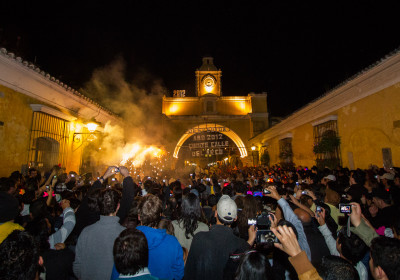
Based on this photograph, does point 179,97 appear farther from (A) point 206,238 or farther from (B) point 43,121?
(A) point 206,238

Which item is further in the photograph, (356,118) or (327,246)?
(356,118)

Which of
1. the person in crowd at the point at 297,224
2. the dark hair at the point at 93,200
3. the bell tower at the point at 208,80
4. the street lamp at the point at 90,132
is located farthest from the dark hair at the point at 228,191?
the bell tower at the point at 208,80

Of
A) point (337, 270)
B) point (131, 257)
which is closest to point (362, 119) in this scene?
point (337, 270)

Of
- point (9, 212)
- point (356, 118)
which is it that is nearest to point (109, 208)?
point (9, 212)

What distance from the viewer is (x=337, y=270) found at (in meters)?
1.67

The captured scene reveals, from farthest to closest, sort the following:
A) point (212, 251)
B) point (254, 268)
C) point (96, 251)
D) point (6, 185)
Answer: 1. point (6, 185)
2. point (96, 251)
3. point (212, 251)
4. point (254, 268)

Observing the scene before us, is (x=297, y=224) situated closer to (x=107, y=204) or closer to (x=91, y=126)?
A: (x=107, y=204)

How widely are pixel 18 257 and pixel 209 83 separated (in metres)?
28.1

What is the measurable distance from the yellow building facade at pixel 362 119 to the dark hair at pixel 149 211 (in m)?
7.99

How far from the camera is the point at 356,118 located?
884 cm

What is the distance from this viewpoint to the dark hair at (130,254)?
1716 mm

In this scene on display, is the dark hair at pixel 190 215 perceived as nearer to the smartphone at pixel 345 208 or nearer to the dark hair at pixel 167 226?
the dark hair at pixel 167 226

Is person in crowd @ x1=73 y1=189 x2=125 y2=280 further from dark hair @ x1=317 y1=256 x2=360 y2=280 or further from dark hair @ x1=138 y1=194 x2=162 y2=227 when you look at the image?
dark hair @ x1=317 y1=256 x2=360 y2=280

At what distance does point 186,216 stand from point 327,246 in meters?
1.91
